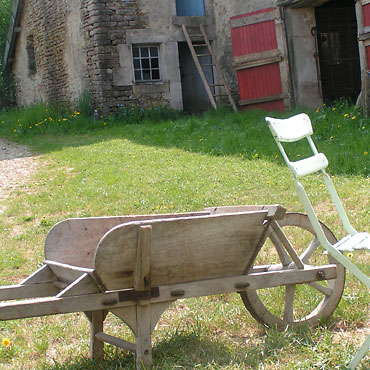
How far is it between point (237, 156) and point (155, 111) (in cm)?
626

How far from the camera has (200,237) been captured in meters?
3.08

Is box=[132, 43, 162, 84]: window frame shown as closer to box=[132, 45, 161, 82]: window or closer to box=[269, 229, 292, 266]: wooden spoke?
box=[132, 45, 161, 82]: window

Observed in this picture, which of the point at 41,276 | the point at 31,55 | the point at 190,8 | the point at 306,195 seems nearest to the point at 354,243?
the point at 306,195

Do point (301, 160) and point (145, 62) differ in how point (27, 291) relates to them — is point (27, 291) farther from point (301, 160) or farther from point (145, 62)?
point (145, 62)

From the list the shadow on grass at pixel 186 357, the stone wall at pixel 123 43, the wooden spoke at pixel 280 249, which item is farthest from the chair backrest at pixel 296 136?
the stone wall at pixel 123 43

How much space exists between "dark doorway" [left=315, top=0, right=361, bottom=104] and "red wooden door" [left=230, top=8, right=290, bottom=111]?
2.36 m

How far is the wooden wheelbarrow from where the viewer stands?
2.88m

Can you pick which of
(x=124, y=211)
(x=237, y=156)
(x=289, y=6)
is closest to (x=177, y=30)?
(x=289, y=6)

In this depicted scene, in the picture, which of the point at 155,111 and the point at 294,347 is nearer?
the point at 294,347

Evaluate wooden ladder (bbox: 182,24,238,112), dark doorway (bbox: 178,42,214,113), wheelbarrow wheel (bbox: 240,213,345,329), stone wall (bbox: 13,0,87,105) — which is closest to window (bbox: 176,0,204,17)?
wooden ladder (bbox: 182,24,238,112)

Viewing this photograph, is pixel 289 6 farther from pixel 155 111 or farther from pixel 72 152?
pixel 72 152

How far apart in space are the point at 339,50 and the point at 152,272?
502 inches

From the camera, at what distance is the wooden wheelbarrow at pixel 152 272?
2.88 metres

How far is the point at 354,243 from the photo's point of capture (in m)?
3.01
